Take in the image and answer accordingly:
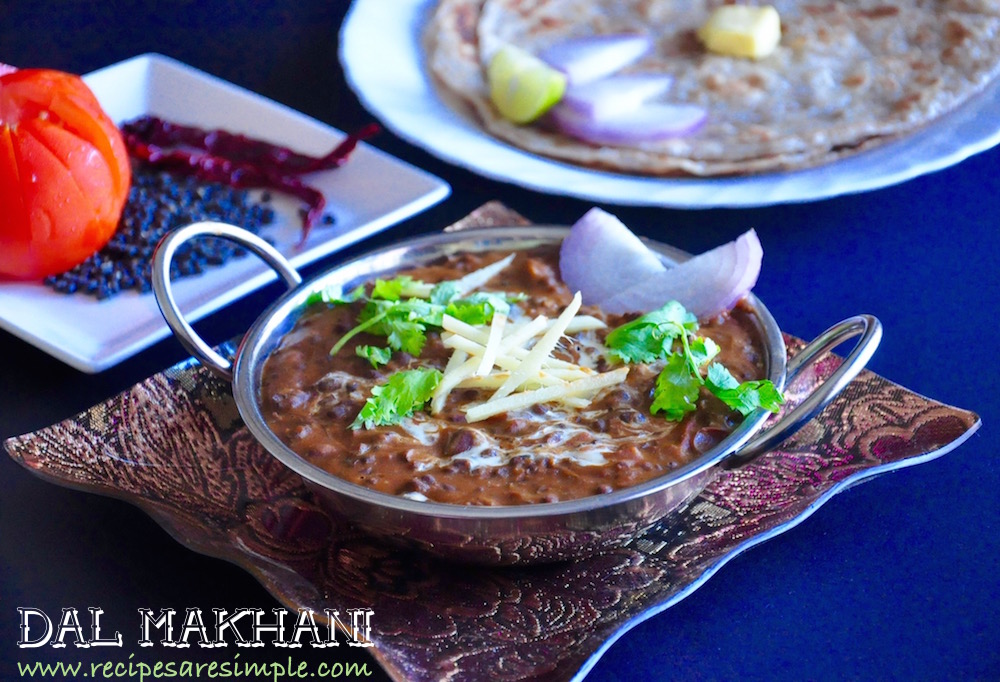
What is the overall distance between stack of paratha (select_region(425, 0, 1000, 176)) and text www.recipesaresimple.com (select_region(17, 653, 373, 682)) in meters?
1.72

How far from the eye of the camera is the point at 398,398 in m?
1.70

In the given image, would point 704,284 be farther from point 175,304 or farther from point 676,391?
point 175,304

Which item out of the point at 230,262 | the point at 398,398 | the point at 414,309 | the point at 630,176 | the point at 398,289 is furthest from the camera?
the point at 630,176

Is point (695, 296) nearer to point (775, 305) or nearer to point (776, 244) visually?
point (775, 305)

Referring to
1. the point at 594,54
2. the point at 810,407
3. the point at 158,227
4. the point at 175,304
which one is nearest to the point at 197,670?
the point at 175,304

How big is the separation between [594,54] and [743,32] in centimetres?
47

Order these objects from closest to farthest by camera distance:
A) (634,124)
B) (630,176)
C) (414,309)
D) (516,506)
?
(516,506), (414,309), (630,176), (634,124)

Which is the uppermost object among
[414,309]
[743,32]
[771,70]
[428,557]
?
[743,32]

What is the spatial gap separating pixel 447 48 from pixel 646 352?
6.18ft

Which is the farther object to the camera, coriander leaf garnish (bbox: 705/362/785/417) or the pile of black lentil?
the pile of black lentil

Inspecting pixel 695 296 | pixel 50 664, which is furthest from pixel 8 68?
pixel 695 296

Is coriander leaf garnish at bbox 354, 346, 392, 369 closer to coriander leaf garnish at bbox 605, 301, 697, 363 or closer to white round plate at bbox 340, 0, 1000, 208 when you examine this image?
coriander leaf garnish at bbox 605, 301, 697, 363

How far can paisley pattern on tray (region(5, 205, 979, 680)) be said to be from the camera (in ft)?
5.06

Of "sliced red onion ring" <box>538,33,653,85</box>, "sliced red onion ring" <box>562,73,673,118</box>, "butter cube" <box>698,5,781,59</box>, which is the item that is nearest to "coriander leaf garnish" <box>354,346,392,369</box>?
"sliced red onion ring" <box>562,73,673,118</box>
